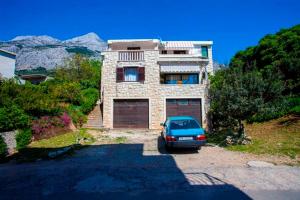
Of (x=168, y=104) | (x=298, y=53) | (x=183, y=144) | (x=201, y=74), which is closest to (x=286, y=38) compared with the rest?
(x=298, y=53)

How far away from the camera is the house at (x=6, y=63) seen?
28.5m

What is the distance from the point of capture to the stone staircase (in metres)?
20.6

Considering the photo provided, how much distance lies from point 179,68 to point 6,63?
22978 mm

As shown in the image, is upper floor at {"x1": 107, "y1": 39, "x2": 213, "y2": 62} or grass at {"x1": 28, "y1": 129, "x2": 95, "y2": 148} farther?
upper floor at {"x1": 107, "y1": 39, "x2": 213, "y2": 62}

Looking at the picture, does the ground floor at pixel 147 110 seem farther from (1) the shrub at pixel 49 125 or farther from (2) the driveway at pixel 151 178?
(2) the driveway at pixel 151 178

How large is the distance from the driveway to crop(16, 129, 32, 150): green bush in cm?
346

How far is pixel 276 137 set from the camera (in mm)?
12391

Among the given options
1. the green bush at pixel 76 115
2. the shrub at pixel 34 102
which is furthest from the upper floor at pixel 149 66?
the shrub at pixel 34 102

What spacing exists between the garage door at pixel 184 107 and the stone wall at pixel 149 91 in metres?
0.43

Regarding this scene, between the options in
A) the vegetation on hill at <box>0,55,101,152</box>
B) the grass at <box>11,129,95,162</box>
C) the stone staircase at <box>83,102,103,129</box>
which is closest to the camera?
the grass at <box>11,129,95,162</box>

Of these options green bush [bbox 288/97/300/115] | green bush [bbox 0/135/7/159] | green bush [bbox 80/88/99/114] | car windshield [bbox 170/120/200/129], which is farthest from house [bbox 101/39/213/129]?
green bush [bbox 0/135/7/159]

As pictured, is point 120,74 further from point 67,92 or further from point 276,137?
point 276,137

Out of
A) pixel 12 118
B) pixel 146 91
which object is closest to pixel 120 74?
pixel 146 91

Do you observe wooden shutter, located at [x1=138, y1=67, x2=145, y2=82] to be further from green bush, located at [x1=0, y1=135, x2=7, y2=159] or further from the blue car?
green bush, located at [x1=0, y1=135, x2=7, y2=159]
